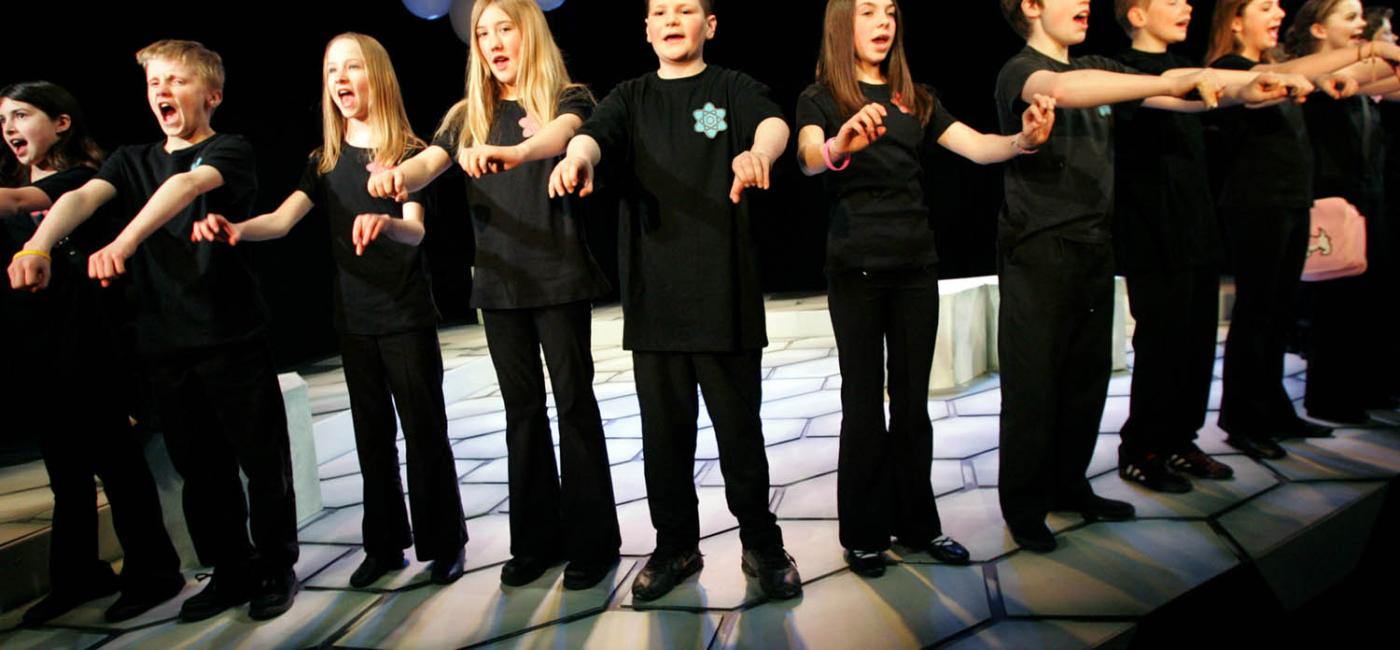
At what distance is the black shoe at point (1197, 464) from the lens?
8.18ft

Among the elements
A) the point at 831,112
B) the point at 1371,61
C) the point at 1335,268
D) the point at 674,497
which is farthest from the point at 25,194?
the point at 1335,268

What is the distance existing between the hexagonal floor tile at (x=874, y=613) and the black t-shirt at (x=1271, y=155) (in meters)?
1.70

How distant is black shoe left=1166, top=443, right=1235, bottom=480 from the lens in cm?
249

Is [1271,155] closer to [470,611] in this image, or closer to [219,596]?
[470,611]

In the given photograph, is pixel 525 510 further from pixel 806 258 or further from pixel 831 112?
pixel 806 258

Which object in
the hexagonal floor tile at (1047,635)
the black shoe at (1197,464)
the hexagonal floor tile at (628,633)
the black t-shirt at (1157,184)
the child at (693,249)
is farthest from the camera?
the black shoe at (1197,464)

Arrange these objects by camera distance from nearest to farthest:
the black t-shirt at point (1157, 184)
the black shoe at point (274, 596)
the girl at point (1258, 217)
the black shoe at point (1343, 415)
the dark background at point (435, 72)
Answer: the black shoe at point (274, 596), the black t-shirt at point (1157, 184), the girl at point (1258, 217), the black shoe at point (1343, 415), the dark background at point (435, 72)

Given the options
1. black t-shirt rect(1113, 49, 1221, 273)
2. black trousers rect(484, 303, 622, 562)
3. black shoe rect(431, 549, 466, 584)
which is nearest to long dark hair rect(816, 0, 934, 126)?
black t-shirt rect(1113, 49, 1221, 273)

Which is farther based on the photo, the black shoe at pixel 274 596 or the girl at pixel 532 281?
the black shoe at pixel 274 596

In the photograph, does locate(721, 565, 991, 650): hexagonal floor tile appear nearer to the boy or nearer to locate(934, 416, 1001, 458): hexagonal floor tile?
the boy

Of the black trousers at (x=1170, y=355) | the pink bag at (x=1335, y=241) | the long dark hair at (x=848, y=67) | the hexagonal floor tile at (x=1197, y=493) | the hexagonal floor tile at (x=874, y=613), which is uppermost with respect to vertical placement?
the long dark hair at (x=848, y=67)

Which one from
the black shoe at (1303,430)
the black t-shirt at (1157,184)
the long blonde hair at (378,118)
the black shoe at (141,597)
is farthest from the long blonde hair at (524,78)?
the black shoe at (1303,430)

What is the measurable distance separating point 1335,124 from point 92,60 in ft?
16.2

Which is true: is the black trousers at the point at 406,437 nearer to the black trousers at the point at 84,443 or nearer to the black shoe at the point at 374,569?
the black shoe at the point at 374,569
